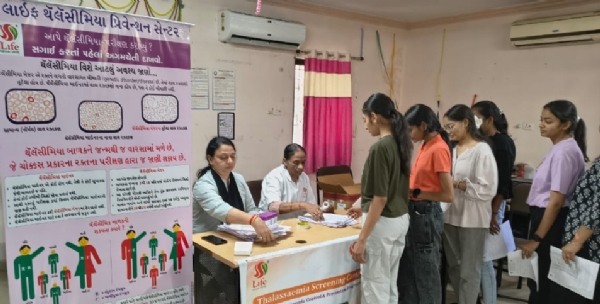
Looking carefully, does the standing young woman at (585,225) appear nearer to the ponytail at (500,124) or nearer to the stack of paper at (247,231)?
the ponytail at (500,124)

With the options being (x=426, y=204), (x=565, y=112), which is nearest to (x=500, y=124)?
(x=565, y=112)

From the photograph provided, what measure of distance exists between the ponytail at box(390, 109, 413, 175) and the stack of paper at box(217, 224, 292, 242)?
70 cm

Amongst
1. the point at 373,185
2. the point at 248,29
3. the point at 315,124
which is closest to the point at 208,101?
the point at 248,29

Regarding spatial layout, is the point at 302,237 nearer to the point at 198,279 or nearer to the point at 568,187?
the point at 198,279

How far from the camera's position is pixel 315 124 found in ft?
14.1

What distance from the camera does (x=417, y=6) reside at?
4.10 meters

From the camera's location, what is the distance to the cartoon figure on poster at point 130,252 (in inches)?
69.0

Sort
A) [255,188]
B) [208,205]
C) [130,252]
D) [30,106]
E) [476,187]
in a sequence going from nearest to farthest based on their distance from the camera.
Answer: [30,106]
[130,252]
[208,205]
[476,187]
[255,188]

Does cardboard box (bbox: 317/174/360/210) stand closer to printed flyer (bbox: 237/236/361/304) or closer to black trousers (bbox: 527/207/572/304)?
printed flyer (bbox: 237/236/361/304)

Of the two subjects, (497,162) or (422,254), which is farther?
(497,162)

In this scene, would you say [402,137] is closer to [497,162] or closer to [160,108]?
[497,162]

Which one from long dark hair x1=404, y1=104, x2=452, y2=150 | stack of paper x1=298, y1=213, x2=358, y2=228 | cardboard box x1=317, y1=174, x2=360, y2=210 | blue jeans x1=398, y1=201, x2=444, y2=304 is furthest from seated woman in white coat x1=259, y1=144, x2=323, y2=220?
long dark hair x1=404, y1=104, x2=452, y2=150

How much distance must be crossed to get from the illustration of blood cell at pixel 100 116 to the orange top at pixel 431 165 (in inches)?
59.3

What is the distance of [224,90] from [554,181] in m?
2.67
